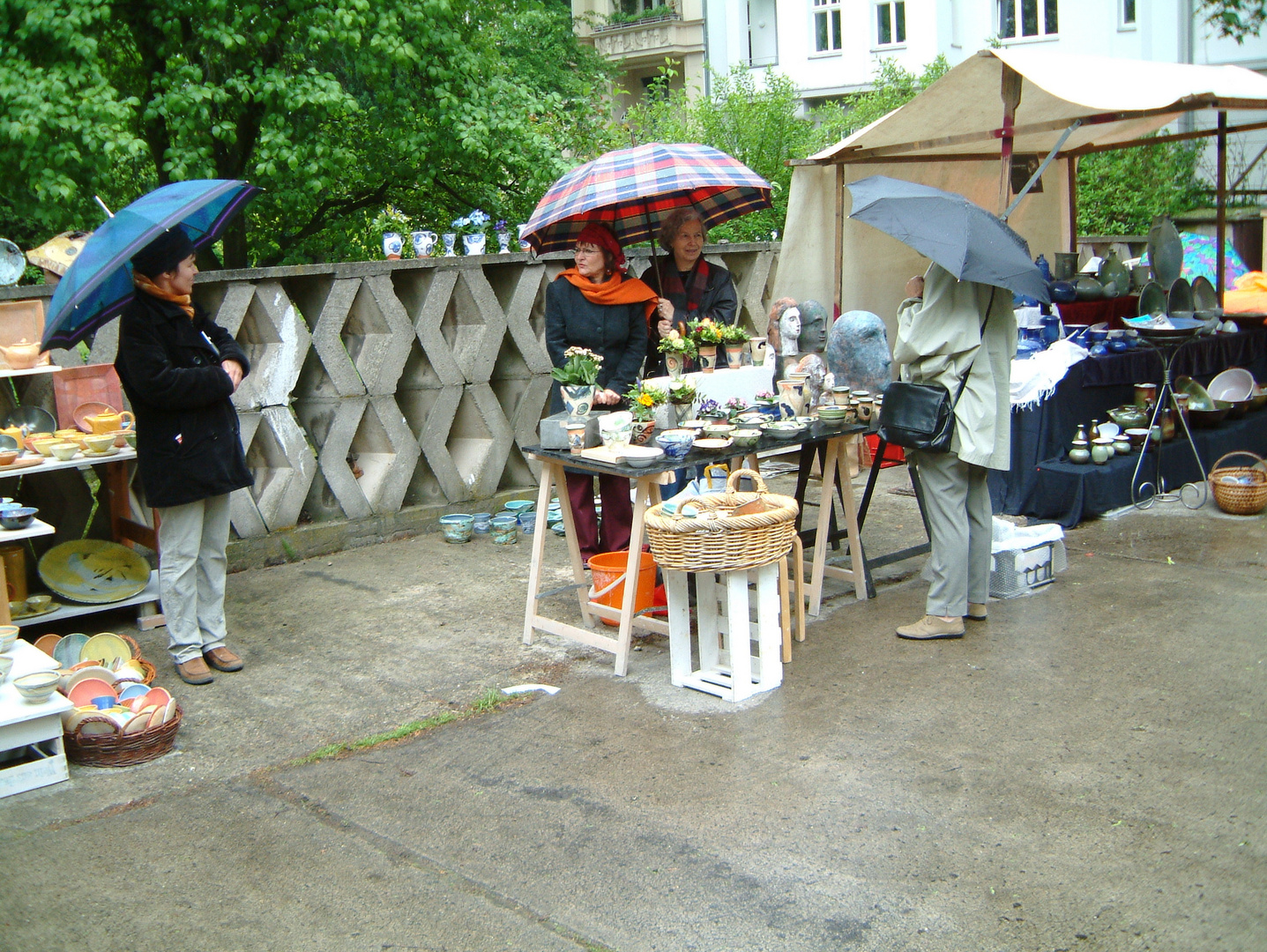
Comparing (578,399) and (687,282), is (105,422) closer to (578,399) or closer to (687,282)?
(578,399)

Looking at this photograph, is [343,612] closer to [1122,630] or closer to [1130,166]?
[1122,630]

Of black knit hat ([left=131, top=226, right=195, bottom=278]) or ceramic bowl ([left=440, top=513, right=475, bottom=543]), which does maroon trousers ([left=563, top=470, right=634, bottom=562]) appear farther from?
black knit hat ([left=131, top=226, right=195, bottom=278])

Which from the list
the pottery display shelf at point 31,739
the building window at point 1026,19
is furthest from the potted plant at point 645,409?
the building window at point 1026,19

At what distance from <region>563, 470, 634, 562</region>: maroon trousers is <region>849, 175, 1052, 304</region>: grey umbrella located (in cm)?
172

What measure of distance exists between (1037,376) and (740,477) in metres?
2.83

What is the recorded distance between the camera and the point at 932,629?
192 inches

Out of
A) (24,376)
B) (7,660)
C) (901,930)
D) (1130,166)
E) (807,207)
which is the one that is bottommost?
(901,930)

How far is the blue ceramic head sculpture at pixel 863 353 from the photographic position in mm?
7199

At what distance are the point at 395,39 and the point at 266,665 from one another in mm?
4932

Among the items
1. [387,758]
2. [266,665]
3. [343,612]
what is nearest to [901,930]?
[387,758]

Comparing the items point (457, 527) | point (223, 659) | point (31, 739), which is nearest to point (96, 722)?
point (31, 739)

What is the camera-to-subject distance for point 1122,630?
193 inches

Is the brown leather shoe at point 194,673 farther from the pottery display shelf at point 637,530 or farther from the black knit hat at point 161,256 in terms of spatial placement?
the black knit hat at point 161,256

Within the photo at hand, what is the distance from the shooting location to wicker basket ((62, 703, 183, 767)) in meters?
3.87
